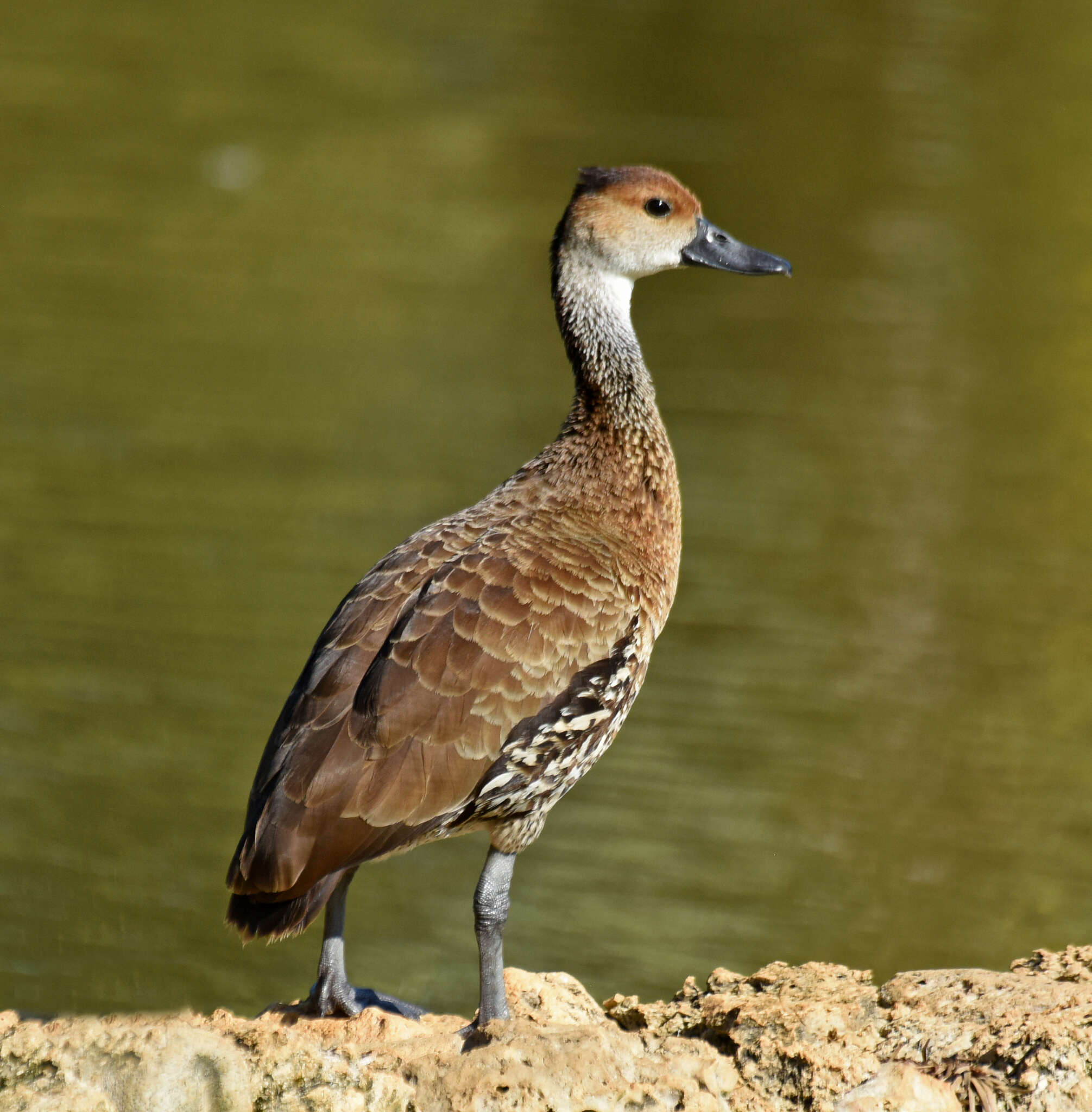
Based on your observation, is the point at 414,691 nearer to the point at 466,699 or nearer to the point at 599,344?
the point at 466,699

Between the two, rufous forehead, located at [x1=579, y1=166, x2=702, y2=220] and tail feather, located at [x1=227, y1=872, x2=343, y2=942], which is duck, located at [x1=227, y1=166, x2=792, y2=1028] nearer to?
tail feather, located at [x1=227, y1=872, x2=343, y2=942]

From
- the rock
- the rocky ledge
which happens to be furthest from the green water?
the rock

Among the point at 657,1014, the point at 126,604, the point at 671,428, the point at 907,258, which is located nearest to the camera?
the point at 657,1014

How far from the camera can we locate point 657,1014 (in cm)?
500

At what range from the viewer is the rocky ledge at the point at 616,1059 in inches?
160

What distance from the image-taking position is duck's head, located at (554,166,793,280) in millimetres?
6344

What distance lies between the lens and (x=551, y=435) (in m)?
13.2

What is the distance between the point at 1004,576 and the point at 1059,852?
9.62 ft

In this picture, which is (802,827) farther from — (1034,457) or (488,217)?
(488,217)

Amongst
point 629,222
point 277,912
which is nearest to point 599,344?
point 629,222

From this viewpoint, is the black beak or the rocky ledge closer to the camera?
the rocky ledge

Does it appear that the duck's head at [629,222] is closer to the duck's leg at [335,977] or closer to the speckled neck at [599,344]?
the speckled neck at [599,344]

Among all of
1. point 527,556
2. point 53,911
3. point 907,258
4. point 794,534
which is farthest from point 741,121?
point 527,556

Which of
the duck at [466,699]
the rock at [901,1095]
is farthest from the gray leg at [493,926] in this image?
the rock at [901,1095]
